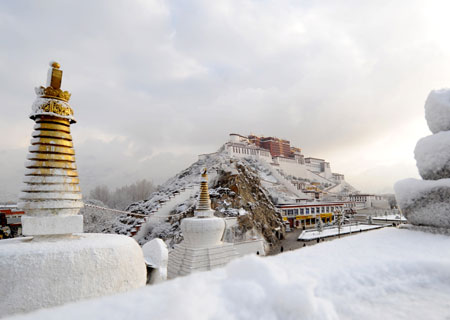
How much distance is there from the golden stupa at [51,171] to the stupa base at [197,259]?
806cm

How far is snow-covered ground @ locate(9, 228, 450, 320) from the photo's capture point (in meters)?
1.47

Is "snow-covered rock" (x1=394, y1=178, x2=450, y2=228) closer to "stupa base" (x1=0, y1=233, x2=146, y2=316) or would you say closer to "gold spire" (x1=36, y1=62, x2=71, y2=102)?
"stupa base" (x1=0, y1=233, x2=146, y2=316)

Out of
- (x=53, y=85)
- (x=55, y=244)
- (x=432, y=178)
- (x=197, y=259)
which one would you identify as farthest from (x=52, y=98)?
(x=197, y=259)

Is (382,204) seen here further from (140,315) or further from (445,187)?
(140,315)

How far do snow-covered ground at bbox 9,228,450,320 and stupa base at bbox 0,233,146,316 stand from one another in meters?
2.78

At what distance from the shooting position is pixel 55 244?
158 inches

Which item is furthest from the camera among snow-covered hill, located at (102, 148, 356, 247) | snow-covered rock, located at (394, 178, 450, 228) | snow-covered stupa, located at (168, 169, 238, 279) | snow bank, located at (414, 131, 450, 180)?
snow-covered hill, located at (102, 148, 356, 247)

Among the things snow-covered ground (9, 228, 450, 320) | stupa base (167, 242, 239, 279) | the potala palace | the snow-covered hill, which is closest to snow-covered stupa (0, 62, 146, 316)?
snow-covered ground (9, 228, 450, 320)

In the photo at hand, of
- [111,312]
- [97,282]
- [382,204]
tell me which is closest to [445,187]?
[111,312]

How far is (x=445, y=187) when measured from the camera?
4047 mm

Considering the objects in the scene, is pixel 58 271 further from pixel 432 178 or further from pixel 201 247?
pixel 201 247

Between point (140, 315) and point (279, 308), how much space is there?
81 cm

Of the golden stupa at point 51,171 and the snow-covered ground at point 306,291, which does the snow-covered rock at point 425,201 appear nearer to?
the snow-covered ground at point 306,291

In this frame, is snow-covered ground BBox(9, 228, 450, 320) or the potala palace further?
the potala palace
